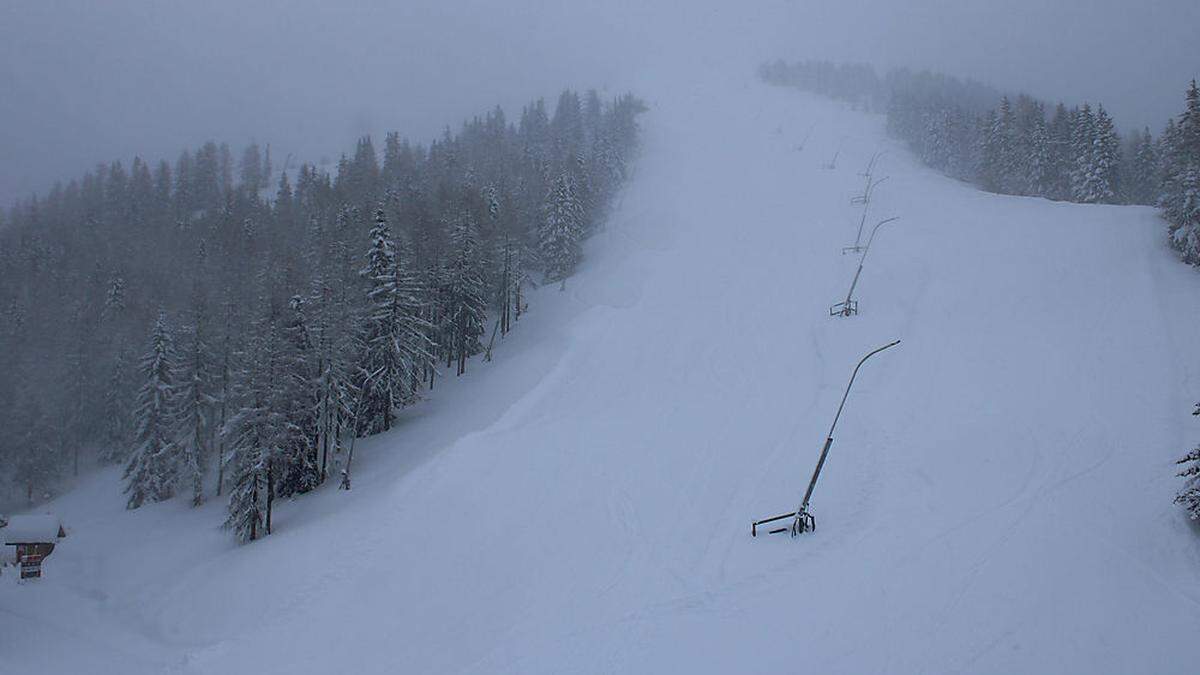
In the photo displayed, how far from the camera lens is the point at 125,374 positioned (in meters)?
51.5

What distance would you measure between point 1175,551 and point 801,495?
32.4 feet

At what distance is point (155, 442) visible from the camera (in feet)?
138

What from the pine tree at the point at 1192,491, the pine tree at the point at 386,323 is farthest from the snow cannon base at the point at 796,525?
the pine tree at the point at 386,323

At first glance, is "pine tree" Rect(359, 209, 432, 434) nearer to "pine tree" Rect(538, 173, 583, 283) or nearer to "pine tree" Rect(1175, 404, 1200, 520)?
"pine tree" Rect(538, 173, 583, 283)

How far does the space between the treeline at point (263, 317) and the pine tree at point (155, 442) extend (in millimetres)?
122

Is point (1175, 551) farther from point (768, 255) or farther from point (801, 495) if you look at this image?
point (768, 255)

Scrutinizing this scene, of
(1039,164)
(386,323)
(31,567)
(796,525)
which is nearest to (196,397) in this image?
(31,567)

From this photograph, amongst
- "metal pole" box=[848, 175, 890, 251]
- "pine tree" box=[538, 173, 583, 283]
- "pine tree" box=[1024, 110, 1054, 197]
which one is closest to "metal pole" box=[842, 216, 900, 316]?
"metal pole" box=[848, 175, 890, 251]

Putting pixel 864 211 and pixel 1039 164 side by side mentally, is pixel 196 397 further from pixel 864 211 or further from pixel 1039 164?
pixel 1039 164

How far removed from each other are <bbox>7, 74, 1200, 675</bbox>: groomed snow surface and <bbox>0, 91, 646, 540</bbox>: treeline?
3.32 metres

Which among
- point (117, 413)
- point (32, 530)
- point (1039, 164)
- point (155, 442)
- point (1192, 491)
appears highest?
point (1039, 164)

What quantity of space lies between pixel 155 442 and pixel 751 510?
133 ft

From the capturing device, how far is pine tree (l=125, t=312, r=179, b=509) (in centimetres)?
4178

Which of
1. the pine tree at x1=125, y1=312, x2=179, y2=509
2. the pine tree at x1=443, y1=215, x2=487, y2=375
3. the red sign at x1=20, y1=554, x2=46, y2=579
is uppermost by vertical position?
the pine tree at x1=443, y1=215, x2=487, y2=375
